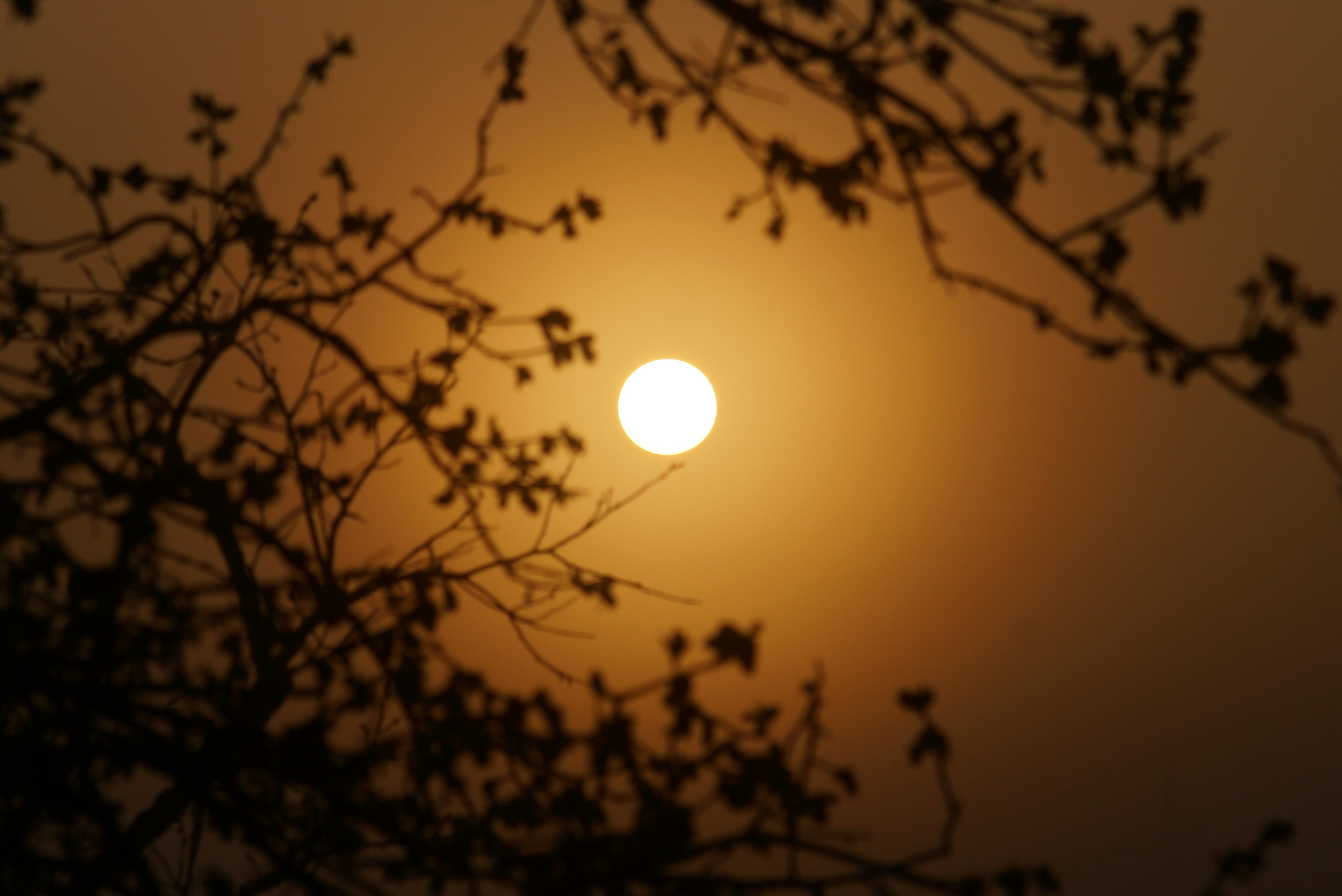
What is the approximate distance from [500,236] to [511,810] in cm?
232

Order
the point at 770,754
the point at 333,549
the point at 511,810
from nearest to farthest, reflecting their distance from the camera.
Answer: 1. the point at 770,754
2. the point at 511,810
3. the point at 333,549

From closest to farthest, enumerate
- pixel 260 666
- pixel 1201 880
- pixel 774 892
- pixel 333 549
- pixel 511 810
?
pixel 774 892, pixel 511 810, pixel 333 549, pixel 260 666, pixel 1201 880

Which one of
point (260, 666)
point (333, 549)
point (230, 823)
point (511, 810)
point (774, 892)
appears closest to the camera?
point (774, 892)

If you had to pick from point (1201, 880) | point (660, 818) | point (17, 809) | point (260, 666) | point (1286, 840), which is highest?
point (1201, 880)

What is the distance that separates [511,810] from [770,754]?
0.95 metres

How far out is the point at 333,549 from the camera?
167 inches

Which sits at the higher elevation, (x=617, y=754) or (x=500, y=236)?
(x=500, y=236)

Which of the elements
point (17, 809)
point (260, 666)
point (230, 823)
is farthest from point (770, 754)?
point (260, 666)

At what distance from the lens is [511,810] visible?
11.1ft

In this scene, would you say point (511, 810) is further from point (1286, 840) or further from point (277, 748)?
point (1286, 840)

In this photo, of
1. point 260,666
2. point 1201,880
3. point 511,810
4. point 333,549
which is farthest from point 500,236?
point 1201,880

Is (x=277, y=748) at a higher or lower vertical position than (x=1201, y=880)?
lower

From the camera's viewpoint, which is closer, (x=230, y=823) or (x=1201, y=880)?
(x=230, y=823)

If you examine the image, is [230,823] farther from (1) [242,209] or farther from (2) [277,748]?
(1) [242,209]
